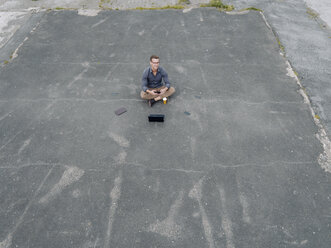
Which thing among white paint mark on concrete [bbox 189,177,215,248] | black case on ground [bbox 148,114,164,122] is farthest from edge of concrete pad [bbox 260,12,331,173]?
black case on ground [bbox 148,114,164,122]

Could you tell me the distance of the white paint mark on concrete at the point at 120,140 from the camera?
546cm

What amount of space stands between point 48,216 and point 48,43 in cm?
674

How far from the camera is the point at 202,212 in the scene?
4.39 meters

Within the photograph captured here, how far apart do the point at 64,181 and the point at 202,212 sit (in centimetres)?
297

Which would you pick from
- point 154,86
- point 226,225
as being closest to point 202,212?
point 226,225

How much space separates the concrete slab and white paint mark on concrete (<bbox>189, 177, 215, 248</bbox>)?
19 mm

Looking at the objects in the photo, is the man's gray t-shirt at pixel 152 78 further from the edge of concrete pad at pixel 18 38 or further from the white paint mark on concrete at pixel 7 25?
the white paint mark on concrete at pixel 7 25

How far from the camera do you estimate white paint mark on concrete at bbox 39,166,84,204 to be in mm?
4609

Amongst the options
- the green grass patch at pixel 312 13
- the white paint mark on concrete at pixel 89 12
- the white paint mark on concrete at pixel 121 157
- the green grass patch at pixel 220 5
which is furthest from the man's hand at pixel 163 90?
the green grass patch at pixel 312 13

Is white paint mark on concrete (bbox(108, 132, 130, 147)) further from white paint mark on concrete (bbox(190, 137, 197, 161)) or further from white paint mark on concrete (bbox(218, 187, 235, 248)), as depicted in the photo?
white paint mark on concrete (bbox(218, 187, 235, 248))

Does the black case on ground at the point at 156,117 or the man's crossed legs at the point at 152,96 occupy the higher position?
the man's crossed legs at the point at 152,96

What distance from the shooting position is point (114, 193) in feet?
15.3

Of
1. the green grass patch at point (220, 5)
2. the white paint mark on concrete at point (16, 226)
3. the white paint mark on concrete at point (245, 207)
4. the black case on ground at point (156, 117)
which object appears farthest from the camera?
the green grass patch at point (220, 5)

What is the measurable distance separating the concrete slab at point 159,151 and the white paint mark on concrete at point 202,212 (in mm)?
19
